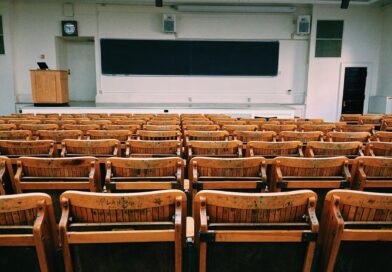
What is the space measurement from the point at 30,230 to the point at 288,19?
10626 mm

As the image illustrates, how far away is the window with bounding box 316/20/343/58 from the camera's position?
1034 cm

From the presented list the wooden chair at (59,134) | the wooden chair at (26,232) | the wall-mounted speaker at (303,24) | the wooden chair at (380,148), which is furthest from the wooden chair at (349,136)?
the wall-mounted speaker at (303,24)

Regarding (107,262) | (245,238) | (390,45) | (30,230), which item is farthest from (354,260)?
(390,45)

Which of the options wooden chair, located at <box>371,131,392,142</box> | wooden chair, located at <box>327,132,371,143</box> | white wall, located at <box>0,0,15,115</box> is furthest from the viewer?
white wall, located at <box>0,0,15,115</box>

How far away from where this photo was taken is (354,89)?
10750mm

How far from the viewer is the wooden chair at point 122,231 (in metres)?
1.38

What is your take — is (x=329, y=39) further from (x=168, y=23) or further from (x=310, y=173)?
(x=310, y=173)

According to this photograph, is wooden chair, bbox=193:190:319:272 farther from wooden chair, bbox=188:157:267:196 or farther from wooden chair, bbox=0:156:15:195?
wooden chair, bbox=0:156:15:195

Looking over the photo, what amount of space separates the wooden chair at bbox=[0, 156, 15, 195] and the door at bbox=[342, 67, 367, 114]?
34.7 feet

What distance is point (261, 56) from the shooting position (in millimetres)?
10680

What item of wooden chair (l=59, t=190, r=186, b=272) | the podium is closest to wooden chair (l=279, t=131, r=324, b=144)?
wooden chair (l=59, t=190, r=186, b=272)

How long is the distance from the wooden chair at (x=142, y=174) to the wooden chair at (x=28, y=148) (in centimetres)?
101

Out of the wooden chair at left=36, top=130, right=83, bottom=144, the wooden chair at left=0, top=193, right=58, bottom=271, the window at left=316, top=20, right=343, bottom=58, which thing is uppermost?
the window at left=316, top=20, right=343, bottom=58

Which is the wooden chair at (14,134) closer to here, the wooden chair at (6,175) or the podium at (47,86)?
the wooden chair at (6,175)
